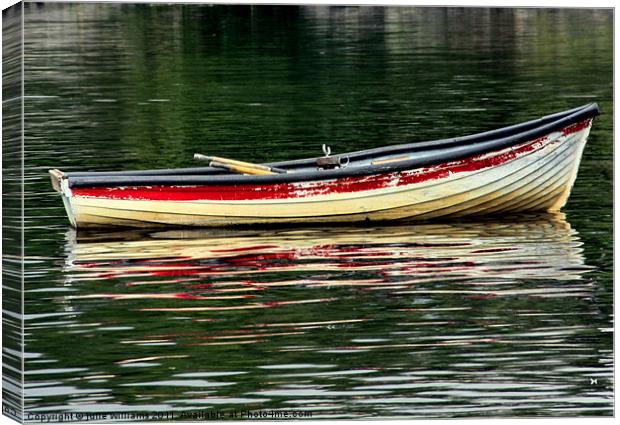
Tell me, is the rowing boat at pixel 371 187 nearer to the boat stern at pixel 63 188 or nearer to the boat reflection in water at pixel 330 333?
the boat stern at pixel 63 188

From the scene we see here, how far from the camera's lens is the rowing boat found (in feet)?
57.0

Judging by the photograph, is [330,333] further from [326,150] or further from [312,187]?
[312,187]

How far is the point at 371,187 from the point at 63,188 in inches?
122

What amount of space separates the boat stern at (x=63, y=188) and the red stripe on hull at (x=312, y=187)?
17.0 inches

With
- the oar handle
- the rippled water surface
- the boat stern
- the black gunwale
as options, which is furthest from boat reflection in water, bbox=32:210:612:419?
the oar handle

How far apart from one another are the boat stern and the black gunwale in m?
0.34

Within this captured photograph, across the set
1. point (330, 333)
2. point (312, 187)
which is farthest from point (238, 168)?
point (330, 333)

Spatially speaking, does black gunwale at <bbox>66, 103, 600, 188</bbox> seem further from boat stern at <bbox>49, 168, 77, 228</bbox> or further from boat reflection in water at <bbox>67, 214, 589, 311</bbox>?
boat reflection in water at <bbox>67, 214, 589, 311</bbox>

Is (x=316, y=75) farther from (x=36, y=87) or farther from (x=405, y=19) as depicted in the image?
(x=36, y=87)

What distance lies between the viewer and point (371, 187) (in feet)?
58.6

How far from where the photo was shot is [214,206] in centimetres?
1762

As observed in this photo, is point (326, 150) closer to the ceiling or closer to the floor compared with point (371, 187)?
closer to the ceiling

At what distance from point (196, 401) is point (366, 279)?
239 centimetres

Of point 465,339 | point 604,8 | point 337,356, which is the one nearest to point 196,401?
point 337,356
